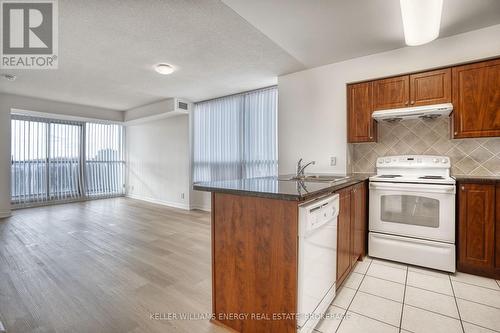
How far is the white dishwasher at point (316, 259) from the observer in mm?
1354

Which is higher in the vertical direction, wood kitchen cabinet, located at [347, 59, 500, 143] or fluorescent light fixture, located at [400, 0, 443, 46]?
fluorescent light fixture, located at [400, 0, 443, 46]

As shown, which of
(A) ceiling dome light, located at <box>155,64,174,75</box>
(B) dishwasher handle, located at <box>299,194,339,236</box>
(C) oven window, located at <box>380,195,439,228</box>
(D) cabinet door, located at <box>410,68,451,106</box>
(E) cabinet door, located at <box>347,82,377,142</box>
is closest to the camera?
(B) dishwasher handle, located at <box>299,194,339,236</box>

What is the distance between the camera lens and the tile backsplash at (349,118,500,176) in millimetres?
2627

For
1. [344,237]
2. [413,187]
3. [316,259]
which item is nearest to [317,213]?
[316,259]

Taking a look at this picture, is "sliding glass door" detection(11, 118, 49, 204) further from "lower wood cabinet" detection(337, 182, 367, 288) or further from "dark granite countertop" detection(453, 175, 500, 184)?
"dark granite countertop" detection(453, 175, 500, 184)

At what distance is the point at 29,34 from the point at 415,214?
15.0 feet

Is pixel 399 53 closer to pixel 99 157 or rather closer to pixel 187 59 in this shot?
pixel 187 59

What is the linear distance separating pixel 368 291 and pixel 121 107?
21.8ft

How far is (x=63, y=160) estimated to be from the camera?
A: 620cm

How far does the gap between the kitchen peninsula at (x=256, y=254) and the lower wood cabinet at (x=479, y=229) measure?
5.07ft

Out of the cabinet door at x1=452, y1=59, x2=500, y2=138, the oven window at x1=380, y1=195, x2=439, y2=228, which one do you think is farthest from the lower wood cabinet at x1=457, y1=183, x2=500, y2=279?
the cabinet door at x1=452, y1=59, x2=500, y2=138

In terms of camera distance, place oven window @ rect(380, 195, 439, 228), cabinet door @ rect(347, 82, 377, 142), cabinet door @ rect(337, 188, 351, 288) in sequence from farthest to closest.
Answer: cabinet door @ rect(347, 82, 377, 142), oven window @ rect(380, 195, 439, 228), cabinet door @ rect(337, 188, 351, 288)

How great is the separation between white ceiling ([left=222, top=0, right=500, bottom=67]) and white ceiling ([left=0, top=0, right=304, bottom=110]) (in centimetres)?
18

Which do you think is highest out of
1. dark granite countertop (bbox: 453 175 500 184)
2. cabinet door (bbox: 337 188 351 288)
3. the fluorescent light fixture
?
the fluorescent light fixture
